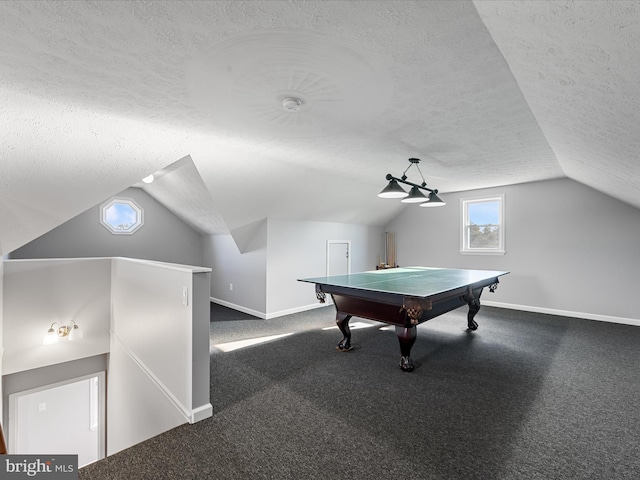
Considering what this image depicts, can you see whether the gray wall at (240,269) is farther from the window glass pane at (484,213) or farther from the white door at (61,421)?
the window glass pane at (484,213)

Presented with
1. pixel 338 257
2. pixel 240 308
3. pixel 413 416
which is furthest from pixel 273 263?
pixel 413 416

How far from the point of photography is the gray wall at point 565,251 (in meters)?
4.61

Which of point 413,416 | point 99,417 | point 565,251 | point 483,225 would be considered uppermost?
point 483,225

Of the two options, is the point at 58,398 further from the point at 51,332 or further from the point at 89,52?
the point at 89,52

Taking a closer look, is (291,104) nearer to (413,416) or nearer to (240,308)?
(413,416)

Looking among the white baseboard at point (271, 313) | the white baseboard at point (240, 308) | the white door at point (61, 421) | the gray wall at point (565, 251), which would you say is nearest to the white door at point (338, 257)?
the white baseboard at point (271, 313)

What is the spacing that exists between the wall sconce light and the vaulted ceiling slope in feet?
4.02

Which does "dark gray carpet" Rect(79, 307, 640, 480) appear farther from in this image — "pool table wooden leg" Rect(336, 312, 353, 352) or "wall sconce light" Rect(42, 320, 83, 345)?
"wall sconce light" Rect(42, 320, 83, 345)

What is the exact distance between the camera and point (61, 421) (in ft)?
19.2

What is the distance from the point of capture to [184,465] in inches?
68.2

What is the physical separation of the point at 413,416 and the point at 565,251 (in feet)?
15.0

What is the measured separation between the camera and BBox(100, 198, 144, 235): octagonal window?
18.7 ft

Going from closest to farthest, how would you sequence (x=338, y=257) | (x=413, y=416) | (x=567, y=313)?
(x=413, y=416), (x=567, y=313), (x=338, y=257)

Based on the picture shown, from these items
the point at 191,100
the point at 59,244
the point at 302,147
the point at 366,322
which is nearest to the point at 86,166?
the point at 191,100
